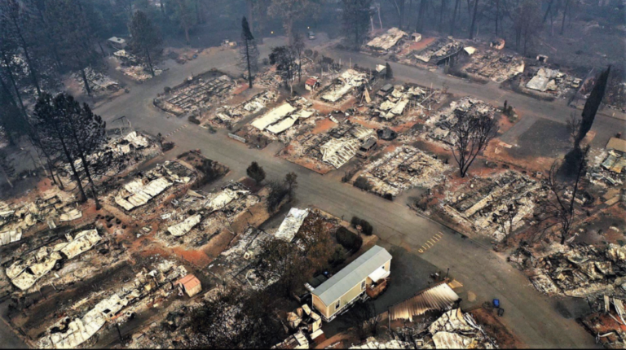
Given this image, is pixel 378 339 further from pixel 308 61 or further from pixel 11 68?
pixel 11 68

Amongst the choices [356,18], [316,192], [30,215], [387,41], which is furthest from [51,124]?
[387,41]

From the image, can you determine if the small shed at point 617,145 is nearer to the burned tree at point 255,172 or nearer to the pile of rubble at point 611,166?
the pile of rubble at point 611,166

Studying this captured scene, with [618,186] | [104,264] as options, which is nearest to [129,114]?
[104,264]

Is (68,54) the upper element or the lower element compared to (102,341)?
upper

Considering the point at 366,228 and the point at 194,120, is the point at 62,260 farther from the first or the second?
the point at 366,228

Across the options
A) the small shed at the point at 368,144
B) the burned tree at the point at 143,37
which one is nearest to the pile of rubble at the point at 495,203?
the small shed at the point at 368,144
